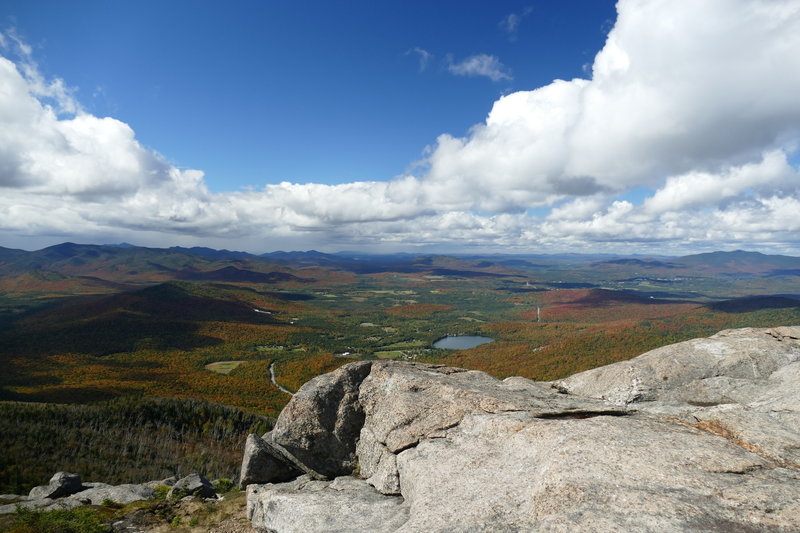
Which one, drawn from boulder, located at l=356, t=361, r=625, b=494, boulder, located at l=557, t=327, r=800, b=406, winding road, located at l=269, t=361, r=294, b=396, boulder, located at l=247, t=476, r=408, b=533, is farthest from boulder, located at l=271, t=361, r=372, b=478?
Result: winding road, located at l=269, t=361, r=294, b=396

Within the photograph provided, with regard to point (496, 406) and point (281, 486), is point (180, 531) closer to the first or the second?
point (281, 486)

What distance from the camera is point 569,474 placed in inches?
513

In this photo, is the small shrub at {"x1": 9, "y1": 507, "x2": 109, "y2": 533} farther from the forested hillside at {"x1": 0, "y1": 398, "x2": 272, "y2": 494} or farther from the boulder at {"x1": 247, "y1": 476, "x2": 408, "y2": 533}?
the forested hillside at {"x1": 0, "y1": 398, "x2": 272, "y2": 494}

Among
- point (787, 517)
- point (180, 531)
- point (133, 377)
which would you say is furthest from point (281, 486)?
point (133, 377)

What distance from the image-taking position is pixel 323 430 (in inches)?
906

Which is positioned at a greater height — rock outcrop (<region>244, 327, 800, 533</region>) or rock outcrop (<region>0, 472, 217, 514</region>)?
rock outcrop (<region>244, 327, 800, 533</region>)

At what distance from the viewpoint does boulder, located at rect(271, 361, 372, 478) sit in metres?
22.9

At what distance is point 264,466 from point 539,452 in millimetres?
16515

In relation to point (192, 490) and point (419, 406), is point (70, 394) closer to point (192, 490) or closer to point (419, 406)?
point (192, 490)

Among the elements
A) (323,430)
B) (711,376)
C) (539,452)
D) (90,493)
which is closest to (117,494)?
(90,493)

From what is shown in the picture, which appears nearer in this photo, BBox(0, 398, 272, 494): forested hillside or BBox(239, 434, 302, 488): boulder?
BBox(239, 434, 302, 488): boulder

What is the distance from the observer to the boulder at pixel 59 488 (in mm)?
37906

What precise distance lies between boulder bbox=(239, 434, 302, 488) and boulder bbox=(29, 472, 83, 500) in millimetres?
31015

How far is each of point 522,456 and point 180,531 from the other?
20.7 meters
